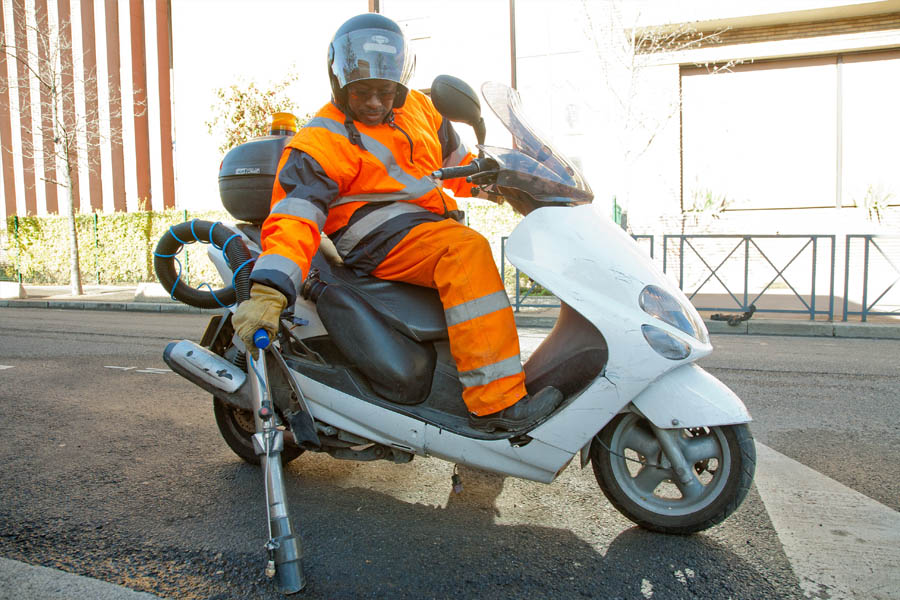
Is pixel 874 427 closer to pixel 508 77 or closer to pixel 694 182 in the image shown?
pixel 694 182

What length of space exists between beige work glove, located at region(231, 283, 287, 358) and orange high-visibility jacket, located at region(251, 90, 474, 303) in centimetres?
4

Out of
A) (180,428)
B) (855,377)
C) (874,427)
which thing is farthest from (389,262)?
(855,377)

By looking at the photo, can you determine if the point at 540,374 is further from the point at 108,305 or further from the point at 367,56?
the point at 108,305

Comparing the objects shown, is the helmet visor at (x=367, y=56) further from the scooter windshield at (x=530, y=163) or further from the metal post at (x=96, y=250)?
the metal post at (x=96, y=250)

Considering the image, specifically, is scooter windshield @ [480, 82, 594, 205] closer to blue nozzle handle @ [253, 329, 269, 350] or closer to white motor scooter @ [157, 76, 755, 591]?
white motor scooter @ [157, 76, 755, 591]

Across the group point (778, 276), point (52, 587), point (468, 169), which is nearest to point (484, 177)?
point (468, 169)

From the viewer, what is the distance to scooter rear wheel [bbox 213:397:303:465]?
3283mm

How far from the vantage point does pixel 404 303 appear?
8.83 feet

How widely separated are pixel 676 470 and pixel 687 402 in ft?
0.87

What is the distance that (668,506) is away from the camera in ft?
8.29

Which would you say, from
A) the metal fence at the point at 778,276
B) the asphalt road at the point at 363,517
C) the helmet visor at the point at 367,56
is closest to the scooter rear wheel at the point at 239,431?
the asphalt road at the point at 363,517

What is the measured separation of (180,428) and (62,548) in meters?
1.57

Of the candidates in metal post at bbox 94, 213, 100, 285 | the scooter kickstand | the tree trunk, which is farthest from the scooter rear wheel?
metal post at bbox 94, 213, 100, 285

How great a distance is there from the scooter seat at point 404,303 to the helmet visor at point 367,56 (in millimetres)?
741
